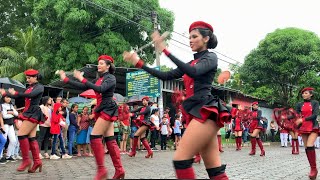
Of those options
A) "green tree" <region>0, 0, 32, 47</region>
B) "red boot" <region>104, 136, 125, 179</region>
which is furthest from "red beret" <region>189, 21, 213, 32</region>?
"green tree" <region>0, 0, 32, 47</region>

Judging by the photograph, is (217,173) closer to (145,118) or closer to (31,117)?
(31,117)

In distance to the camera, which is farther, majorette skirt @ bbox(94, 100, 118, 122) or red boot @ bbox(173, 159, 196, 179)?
majorette skirt @ bbox(94, 100, 118, 122)

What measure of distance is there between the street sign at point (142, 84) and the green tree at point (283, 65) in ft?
33.8

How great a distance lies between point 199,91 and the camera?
4168 millimetres

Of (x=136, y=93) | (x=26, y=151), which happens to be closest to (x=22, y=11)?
(x=136, y=93)

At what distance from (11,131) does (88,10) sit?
13.4 meters

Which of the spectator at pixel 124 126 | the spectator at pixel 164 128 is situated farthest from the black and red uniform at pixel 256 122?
the spectator at pixel 124 126

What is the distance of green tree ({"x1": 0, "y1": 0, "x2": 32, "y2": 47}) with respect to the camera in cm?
3319

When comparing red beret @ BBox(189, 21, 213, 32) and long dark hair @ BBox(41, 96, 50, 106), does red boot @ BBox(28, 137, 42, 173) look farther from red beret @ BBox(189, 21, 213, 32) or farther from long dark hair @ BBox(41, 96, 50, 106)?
red beret @ BBox(189, 21, 213, 32)

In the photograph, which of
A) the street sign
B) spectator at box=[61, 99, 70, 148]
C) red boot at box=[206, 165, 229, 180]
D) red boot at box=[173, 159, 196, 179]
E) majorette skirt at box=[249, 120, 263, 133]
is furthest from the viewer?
the street sign

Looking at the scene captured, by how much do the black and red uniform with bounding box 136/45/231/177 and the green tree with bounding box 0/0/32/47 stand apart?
31131 mm

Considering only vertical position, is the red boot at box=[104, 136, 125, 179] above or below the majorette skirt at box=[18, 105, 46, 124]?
below

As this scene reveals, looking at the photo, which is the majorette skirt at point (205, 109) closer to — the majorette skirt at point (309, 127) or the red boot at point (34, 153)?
the majorette skirt at point (309, 127)

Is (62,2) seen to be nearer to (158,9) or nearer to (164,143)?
(158,9)
